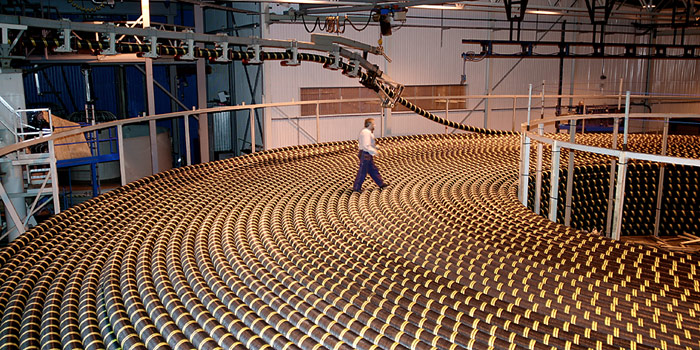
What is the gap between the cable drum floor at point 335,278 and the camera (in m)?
4.27

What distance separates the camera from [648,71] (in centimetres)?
2777

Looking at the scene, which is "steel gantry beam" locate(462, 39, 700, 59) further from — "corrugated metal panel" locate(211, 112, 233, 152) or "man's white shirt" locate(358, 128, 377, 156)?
"corrugated metal panel" locate(211, 112, 233, 152)

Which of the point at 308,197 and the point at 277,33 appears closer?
the point at 308,197

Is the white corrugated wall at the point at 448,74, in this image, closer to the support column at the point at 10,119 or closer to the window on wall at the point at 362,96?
the window on wall at the point at 362,96

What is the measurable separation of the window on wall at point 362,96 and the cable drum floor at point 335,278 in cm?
1243

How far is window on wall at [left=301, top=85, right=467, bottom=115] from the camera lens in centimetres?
2102

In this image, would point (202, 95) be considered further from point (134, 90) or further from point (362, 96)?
point (134, 90)

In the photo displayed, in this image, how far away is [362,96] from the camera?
866 inches

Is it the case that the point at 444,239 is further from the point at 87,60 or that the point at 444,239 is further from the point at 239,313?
the point at 87,60

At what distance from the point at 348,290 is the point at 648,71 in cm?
2759

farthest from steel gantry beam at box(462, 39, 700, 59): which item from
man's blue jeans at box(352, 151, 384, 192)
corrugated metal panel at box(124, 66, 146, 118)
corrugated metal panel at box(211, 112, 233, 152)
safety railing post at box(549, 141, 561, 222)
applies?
corrugated metal panel at box(124, 66, 146, 118)

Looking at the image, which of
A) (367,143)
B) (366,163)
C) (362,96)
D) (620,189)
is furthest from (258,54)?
(362,96)

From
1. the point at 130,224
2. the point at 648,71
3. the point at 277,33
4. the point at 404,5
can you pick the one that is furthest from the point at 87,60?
the point at 648,71

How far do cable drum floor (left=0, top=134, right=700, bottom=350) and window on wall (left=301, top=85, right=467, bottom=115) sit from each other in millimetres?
12431
